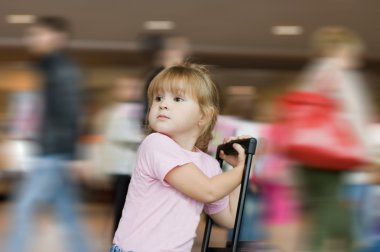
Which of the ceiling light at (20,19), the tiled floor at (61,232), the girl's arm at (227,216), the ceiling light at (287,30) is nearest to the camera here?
the girl's arm at (227,216)

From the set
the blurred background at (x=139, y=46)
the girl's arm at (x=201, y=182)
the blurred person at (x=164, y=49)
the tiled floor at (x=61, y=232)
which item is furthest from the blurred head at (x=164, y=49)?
the blurred background at (x=139, y=46)

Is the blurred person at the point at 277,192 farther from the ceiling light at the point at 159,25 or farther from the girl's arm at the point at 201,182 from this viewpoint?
the ceiling light at the point at 159,25

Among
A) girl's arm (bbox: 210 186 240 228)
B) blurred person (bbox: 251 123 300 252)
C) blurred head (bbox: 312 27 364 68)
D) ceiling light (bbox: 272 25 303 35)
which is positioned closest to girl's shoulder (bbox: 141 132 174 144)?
girl's arm (bbox: 210 186 240 228)

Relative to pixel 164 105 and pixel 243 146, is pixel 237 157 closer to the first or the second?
pixel 243 146

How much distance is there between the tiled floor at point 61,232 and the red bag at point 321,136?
692 mm

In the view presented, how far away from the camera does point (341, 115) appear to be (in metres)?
3.23

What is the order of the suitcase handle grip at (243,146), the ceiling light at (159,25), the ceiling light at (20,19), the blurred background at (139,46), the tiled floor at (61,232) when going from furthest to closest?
the ceiling light at (159,25), the ceiling light at (20,19), the blurred background at (139,46), the tiled floor at (61,232), the suitcase handle grip at (243,146)

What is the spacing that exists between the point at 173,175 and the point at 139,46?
8.93 meters

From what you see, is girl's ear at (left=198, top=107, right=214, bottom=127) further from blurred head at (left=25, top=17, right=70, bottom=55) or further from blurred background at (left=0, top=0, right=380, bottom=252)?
blurred background at (left=0, top=0, right=380, bottom=252)

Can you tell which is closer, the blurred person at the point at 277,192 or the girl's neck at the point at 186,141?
the girl's neck at the point at 186,141

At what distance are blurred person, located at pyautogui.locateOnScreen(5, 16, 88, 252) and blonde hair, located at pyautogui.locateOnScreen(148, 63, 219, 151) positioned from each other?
6.08ft

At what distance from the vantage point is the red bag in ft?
10.4

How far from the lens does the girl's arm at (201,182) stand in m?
1.80

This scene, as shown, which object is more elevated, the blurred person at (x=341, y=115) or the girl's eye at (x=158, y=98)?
the girl's eye at (x=158, y=98)
